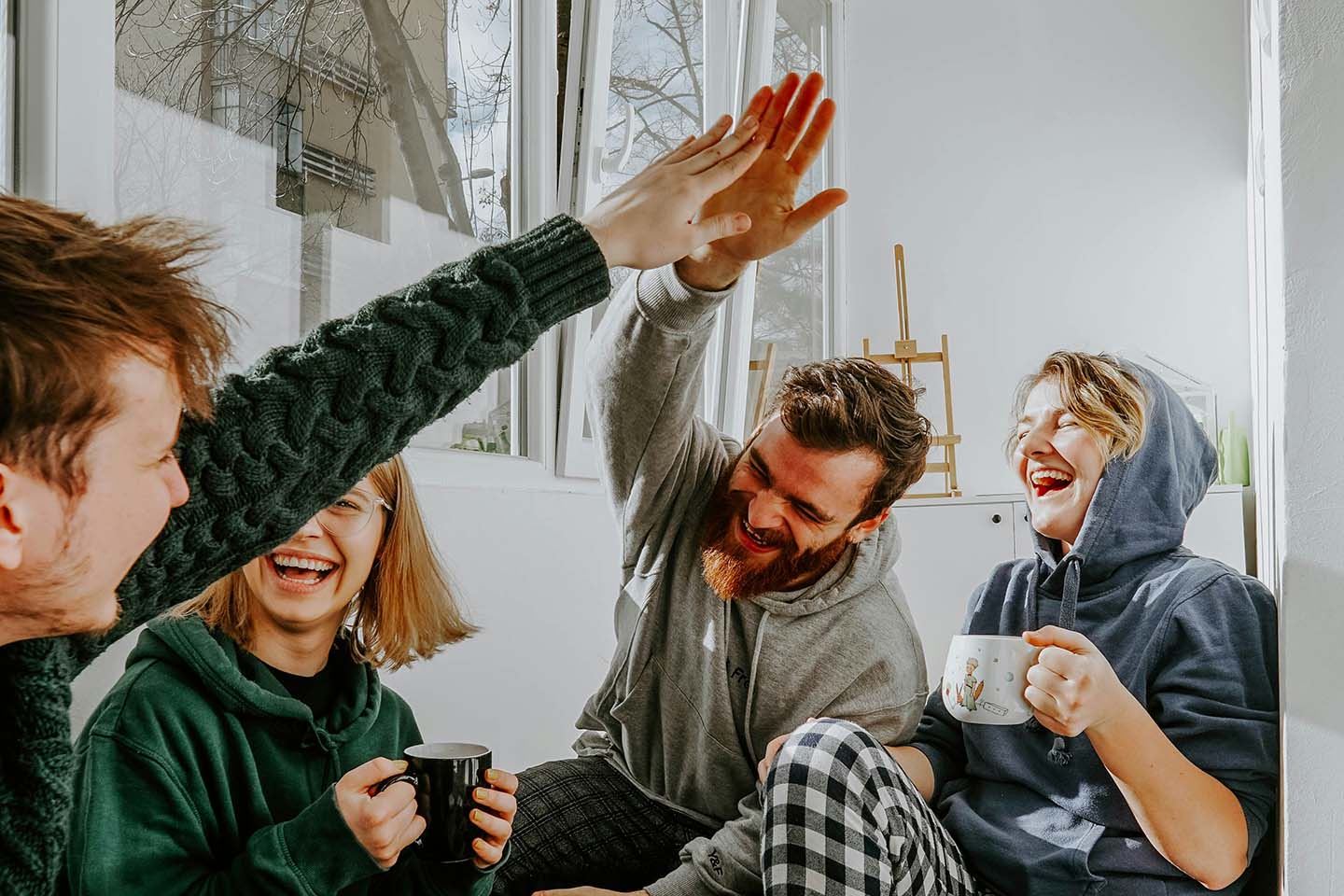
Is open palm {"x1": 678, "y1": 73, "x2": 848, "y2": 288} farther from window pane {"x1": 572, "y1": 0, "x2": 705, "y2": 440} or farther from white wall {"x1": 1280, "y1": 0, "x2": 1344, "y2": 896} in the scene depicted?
window pane {"x1": 572, "y1": 0, "x2": 705, "y2": 440}

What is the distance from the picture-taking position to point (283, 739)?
1.15 metres

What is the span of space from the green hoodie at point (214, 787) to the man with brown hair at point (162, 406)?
18cm

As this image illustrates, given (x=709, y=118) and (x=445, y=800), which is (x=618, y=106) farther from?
(x=445, y=800)


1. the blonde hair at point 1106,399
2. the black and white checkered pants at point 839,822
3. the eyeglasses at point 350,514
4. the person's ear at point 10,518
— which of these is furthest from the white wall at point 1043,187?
the person's ear at point 10,518

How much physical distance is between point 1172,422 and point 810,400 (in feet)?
1.60

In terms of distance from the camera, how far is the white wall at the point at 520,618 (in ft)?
6.23

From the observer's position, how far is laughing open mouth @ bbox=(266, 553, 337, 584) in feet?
3.95

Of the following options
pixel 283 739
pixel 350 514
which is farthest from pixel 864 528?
pixel 283 739

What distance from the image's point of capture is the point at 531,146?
2.22 metres

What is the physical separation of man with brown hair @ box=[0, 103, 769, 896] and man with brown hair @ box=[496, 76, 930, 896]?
450 millimetres

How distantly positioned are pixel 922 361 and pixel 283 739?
112 inches

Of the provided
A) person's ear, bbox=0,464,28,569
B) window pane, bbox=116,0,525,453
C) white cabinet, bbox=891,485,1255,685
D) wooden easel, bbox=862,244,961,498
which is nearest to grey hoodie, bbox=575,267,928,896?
window pane, bbox=116,0,525,453

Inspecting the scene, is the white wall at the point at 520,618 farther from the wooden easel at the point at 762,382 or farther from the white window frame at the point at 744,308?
the wooden easel at the point at 762,382

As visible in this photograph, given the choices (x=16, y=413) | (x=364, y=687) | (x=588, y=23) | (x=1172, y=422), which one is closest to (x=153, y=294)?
(x=16, y=413)
